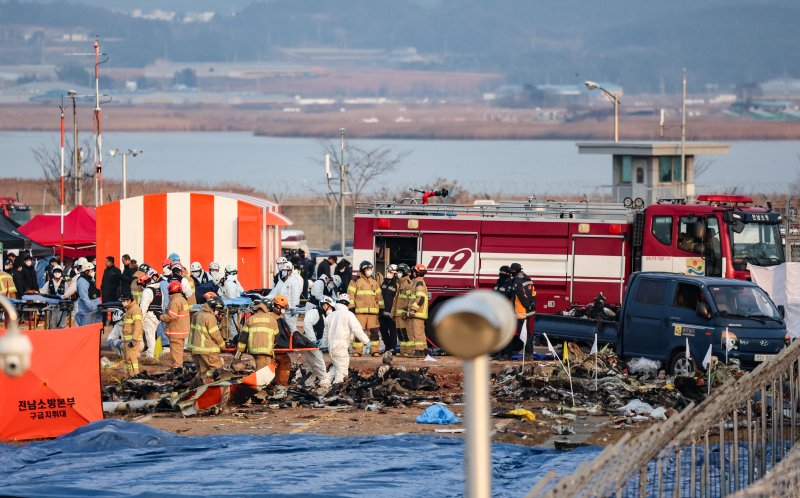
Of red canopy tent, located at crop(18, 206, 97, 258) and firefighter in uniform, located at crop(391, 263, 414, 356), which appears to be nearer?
firefighter in uniform, located at crop(391, 263, 414, 356)

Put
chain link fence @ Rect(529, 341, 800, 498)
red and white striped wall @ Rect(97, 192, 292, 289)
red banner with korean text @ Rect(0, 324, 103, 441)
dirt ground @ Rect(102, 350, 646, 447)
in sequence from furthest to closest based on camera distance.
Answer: red and white striped wall @ Rect(97, 192, 292, 289)
dirt ground @ Rect(102, 350, 646, 447)
red banner with korean text @ Rect(0, 324, 103, 441)
chain link fence @ Rect(529, 341, 800, 498)

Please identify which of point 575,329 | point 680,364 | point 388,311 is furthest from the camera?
point 388,311

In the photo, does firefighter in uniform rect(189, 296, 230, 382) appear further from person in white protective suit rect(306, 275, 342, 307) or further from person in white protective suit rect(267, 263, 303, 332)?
person in white protective suit rect(267, 263, 303, 332)

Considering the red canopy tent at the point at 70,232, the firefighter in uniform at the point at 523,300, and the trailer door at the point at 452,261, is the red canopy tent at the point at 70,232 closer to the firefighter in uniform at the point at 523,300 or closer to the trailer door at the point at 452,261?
the trailer door at the point at 452,261

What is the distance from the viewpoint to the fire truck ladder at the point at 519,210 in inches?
990

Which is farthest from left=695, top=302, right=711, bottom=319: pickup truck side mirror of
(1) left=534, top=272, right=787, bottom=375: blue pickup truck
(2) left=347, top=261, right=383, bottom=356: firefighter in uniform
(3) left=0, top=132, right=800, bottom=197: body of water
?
(3) left=0, top=132, right=800, bottom=197: body of water

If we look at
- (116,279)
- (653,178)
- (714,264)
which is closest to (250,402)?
(116,279)

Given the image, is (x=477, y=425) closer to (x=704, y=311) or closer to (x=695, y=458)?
(x=695, y=458)

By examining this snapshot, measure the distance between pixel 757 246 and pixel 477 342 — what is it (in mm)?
19611

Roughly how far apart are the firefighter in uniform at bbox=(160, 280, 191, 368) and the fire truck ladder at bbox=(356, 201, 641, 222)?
507 cm

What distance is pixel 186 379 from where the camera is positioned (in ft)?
63.8

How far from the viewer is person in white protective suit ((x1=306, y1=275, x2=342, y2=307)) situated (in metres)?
24.2

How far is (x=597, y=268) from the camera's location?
81.3 feet

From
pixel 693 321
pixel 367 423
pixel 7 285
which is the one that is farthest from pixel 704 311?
pixel 7 285
